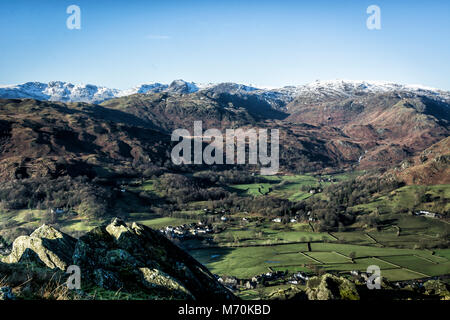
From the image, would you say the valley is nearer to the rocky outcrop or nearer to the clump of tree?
the clump of tree

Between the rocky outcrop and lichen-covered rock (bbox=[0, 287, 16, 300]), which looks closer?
lichen-covered rock (bbox=[0, 287, 16, 300])

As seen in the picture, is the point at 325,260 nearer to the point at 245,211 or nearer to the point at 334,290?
the point at 334,290

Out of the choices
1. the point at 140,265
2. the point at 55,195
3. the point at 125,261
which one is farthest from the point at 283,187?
the point at 125,261

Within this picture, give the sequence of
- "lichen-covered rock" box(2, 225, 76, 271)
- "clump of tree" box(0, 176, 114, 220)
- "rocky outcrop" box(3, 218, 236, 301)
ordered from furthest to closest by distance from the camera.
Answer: "clump of tree" box(0, 176, 114, 220) → "lichen-covered rock" box(2, 225, 76, 271) → "rocky outcrop" box(3, 218, 236, 301)

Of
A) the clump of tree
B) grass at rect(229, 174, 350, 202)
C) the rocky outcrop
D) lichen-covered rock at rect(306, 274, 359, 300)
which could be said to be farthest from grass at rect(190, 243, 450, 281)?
→ grass at rect(229, 174, 350, 202)

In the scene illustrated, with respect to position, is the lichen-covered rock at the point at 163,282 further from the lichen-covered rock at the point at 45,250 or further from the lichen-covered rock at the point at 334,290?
the lichen-covered rock at the point at 334,290

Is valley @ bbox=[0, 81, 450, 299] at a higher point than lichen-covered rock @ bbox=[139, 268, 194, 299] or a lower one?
lower

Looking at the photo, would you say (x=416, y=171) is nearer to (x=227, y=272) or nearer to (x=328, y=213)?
(x=328, y=213)

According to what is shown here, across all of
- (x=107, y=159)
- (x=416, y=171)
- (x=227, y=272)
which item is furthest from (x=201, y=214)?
(x=416, y=171)
